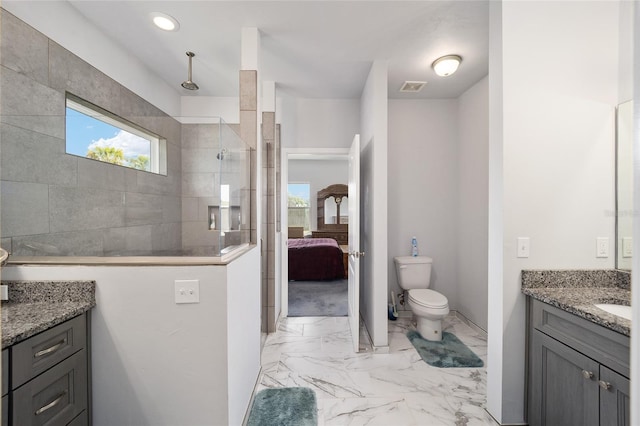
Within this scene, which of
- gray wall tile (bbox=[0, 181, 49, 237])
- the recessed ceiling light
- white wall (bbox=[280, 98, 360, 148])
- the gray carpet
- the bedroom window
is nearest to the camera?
gray wall tile (bbox=[0, 181, 49, 237])

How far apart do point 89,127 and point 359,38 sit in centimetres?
206

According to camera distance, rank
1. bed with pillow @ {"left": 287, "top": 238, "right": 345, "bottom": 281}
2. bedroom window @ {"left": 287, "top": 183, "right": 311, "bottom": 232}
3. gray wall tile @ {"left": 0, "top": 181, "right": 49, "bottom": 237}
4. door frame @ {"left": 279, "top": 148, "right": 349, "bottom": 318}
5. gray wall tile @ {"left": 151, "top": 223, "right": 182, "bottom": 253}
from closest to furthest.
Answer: gray wall tile @ {"left": 0, "top": 181, "right": 49, "bottom": 237}
gray wall tile @ {"left": 151, "top": 223, "right": 182, "bottom": 253}
door frame @ {"left": 279, "top": 148, "right": 349, "bottom": 318}
bed with pillow @ {"left": 287, "top": 238, "right": 345, "bottom": 281}
bedroom window @ {"left": 287, "top": 183, "right": 311, "bottom": 232}

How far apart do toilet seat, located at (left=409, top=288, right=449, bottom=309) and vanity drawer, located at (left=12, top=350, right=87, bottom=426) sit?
2489mm

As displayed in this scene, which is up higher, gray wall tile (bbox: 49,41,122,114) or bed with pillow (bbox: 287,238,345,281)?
gray wall tile (bbox: 49,41,122,114)

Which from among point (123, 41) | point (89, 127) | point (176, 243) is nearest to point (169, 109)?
point (123, 41)

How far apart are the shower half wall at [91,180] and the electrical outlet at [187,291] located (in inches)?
7.5

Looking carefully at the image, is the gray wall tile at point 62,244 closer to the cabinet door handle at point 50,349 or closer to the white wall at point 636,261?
the cabinet door handle at point 50,349

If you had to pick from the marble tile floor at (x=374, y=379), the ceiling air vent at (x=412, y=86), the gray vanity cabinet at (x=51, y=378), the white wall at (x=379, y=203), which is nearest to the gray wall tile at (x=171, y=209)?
the gray vanity cabinet at (x=51, y=378)

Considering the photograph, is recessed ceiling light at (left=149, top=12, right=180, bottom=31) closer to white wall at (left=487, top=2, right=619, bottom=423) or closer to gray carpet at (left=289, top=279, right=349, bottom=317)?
white wall at (left=487, top=2, right=619, bottom=423)

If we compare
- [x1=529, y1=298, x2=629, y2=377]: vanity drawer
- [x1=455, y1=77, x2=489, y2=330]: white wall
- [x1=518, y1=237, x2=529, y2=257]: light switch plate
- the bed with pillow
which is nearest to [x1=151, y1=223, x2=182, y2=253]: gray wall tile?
[x1=518, y1=237, x2=529, y2=257]: light switch plate

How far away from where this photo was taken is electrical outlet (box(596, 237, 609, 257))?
1646 mm

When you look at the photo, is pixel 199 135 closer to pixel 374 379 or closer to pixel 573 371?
pixel 374 379

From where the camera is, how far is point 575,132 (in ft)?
5.37

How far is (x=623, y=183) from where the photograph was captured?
1.60m
